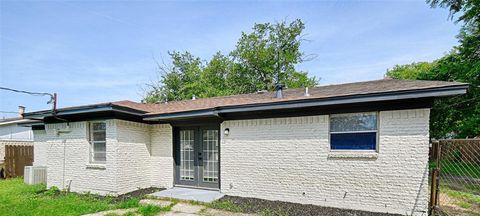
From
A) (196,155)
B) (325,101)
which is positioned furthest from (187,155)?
(325,101)

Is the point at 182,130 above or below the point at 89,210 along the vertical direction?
above

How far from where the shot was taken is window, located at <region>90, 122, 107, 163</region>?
28.7 feet

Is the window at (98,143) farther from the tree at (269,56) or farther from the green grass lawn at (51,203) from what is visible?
the tree at (269,56)

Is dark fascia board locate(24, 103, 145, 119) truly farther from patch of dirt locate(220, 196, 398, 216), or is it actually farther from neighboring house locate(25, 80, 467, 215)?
patch of dirt locate(220, 196, 398, 216)

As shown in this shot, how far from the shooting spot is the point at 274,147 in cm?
727

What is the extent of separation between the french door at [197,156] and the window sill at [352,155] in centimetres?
374

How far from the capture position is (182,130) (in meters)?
9.18

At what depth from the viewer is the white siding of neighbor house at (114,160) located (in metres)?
8.20

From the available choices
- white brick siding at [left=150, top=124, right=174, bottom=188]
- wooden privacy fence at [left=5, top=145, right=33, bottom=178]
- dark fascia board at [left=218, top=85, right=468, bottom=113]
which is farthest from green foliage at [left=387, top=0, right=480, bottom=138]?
wooden privacy fence at [left=5, top=145, right=33, bottom=178]

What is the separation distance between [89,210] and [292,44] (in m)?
25.3

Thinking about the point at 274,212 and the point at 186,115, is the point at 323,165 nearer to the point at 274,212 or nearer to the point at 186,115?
the point at 274,212

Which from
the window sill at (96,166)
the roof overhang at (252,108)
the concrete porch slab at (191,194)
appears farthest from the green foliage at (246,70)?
the concrete porch slab at (191,194)

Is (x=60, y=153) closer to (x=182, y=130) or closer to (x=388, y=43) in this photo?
(x=182, y=130)

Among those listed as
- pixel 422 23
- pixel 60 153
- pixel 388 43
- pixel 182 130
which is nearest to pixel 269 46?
→ pixel 388 43
